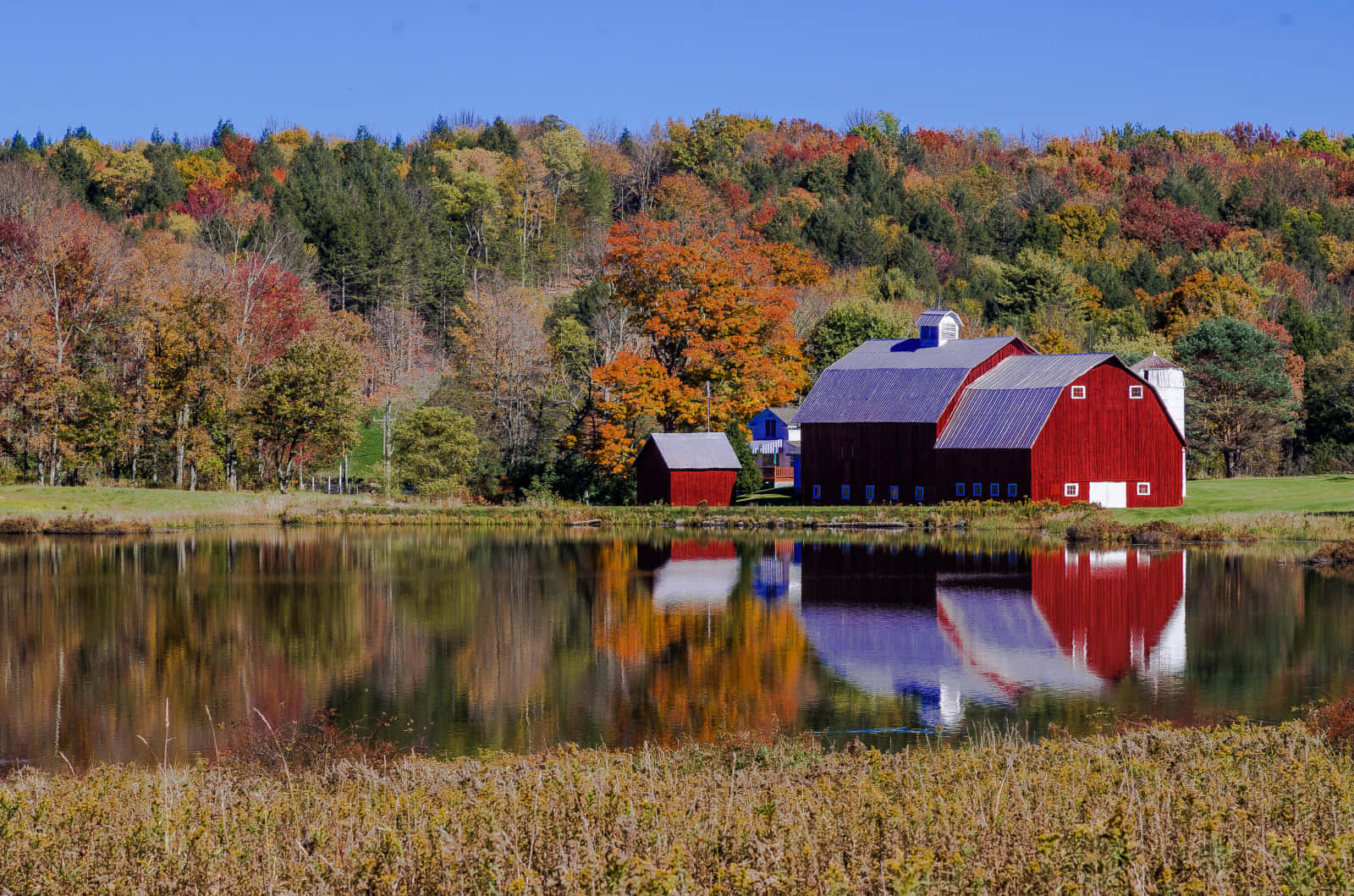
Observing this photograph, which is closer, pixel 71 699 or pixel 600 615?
pixel 71 699

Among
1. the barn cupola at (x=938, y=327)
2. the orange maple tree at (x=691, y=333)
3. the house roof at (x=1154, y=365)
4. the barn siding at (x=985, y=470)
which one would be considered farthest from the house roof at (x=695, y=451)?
the house roof at (x=1154, y=365)

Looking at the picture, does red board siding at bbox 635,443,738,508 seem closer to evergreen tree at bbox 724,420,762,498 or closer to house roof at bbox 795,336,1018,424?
evergreen tree at bbox 724,420,762,498

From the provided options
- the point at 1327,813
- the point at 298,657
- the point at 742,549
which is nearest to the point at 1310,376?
the point at 742,549

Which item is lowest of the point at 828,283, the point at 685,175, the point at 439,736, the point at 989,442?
the point at 439,736

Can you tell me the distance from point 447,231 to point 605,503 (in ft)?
205

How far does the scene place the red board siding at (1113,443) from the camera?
52.2 metres

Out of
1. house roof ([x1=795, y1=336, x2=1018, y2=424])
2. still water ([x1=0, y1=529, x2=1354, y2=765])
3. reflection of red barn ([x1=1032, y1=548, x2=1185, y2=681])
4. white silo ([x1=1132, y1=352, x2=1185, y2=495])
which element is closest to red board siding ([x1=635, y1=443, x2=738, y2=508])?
house roof ([x1=795, y1=336, x2=1018, y2=424])

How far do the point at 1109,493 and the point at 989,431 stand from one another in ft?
16.7

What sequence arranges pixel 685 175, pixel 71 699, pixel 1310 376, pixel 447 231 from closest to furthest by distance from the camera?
pixel 71 699
pixel 1310 376
pixel 447 231
pixel 685 175

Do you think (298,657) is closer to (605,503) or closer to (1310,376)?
(605,503)

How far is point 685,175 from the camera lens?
126188mm

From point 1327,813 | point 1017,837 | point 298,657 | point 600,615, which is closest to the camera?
point 1017,837

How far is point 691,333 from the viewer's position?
6206 centimetres

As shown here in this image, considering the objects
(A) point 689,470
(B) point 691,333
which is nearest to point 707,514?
(A) point 689,470
